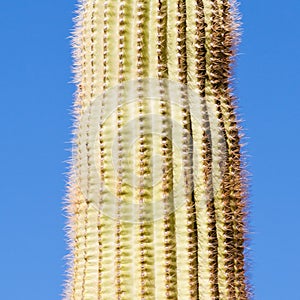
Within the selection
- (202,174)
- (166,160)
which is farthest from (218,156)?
(166,160)

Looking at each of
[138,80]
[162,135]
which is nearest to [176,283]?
[162,135]

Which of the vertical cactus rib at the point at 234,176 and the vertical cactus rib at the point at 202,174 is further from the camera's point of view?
the vertical cactus rib at the point at 234,176

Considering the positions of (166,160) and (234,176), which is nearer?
(166,160)

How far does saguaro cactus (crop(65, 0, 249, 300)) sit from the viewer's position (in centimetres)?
420

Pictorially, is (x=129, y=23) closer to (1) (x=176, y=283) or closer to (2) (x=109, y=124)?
(2) (x=109, y=124)

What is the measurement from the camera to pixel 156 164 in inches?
168

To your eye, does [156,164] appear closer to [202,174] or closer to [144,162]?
[144,162]

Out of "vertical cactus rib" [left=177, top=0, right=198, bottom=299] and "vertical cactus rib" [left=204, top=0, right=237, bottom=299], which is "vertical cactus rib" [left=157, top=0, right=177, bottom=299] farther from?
"vertical cactus rib" [left=204, top=0, right=237, bottom=299]

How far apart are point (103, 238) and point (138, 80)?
2.44 ft

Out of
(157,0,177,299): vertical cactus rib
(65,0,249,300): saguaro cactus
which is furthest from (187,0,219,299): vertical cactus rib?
(157,0,177,299): vertical cactus rib

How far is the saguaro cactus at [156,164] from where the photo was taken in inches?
165

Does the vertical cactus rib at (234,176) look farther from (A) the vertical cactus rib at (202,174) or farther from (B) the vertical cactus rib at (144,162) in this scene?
(B) the vertical cactus rib at (144,162)

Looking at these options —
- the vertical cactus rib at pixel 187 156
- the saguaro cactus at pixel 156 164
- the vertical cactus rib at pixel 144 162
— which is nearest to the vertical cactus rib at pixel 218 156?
the saguaro cactus at pixel 156 164

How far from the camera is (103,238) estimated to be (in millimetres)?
4250
